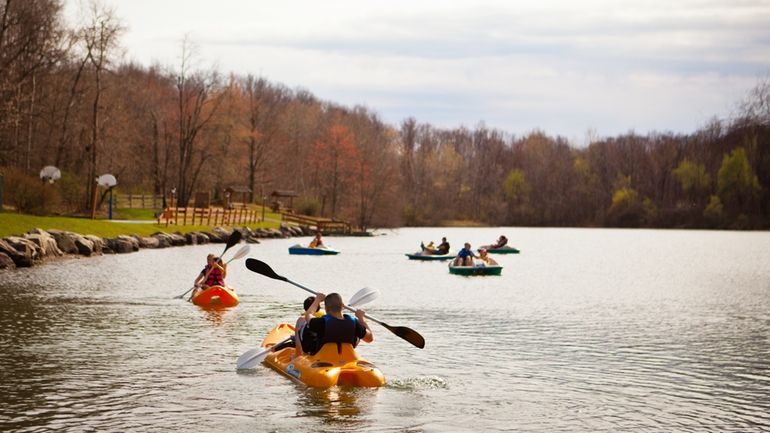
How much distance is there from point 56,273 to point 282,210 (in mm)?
66178

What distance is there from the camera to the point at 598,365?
2005 cm

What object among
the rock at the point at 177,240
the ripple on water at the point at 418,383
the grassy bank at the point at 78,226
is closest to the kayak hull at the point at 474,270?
the grassy bank at the point at 78,226

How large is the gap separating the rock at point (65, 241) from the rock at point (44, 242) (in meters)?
0.50

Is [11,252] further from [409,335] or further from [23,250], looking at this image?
[409,335]

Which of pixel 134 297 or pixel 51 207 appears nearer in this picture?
pixel 134 297

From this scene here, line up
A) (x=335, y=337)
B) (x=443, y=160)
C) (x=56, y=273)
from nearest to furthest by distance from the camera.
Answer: (x=335, y=337) < (x=56, y=273) < (x=443, y=160)

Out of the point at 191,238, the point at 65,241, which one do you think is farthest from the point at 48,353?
the point at 191,238

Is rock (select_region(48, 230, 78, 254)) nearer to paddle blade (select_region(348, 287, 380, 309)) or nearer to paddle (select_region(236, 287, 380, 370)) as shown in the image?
paddle (select_region(236, 287, 380, 370))

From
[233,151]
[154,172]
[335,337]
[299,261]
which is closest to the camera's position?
[335,337]

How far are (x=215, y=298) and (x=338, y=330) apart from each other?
552 inches

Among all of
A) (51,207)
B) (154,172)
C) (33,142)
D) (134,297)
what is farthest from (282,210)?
Result: (134,297)

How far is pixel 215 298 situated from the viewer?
2972 centimetres

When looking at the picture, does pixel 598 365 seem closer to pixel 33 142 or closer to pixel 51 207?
pixel 51 207

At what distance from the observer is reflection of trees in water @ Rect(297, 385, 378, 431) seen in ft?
47.2
